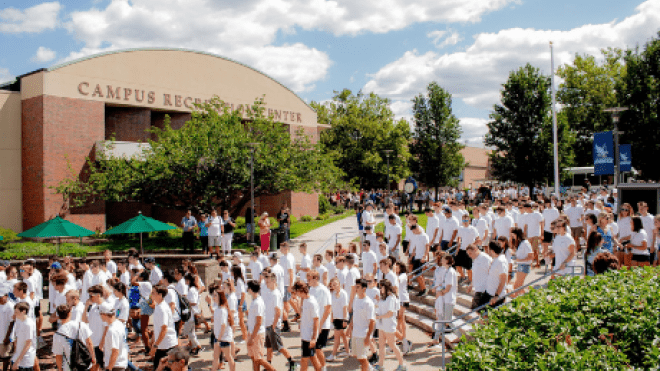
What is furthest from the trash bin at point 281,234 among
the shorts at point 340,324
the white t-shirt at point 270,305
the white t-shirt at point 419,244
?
the white t-shirt at point 270,305

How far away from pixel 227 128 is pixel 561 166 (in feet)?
70.0

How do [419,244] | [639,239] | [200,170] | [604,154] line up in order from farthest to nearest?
[200,170] < [604,154] < [419,244] < [639,239]

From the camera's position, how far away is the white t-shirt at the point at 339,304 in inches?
352

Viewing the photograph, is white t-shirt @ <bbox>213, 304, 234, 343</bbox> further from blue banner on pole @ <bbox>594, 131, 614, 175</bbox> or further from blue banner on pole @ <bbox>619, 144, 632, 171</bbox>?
blue banner on pole @ <bbox>619, 144, 632, 171</bbox>

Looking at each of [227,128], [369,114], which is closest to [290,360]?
[227,128]

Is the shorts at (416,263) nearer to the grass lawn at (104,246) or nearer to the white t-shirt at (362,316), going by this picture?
the white t-shirt at (362,316)

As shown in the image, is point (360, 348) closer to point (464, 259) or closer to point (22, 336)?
point (464, 259)

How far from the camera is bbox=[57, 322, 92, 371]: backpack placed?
7.57m

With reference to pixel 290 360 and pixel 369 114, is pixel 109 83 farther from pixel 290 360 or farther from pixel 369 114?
pixel 369 114

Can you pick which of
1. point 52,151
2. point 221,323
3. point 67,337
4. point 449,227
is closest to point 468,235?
point 449,227

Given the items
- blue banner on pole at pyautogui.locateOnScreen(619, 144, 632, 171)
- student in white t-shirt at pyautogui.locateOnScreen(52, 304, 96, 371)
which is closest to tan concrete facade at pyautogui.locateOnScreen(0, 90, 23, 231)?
student in white t-shirt at pyautogui.locateOnScreen(52, 304, 96, 371)

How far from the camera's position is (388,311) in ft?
27.2

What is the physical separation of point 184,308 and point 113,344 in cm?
227

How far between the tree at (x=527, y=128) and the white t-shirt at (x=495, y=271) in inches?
991
